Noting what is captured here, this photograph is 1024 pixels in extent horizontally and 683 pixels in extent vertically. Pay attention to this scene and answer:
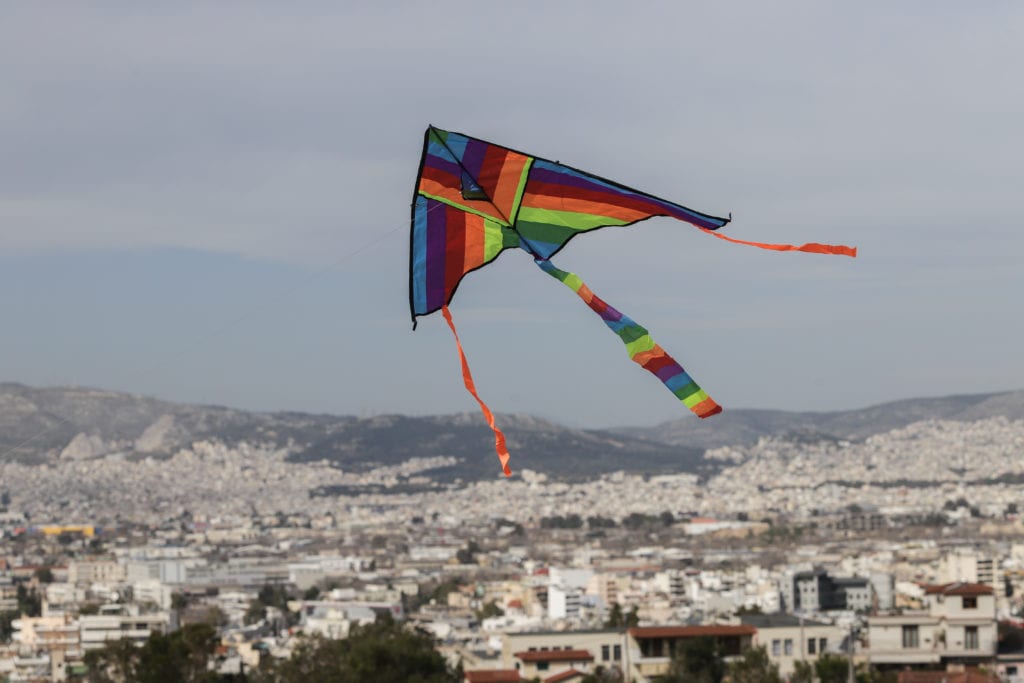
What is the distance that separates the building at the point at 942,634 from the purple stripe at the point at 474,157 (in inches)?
1264

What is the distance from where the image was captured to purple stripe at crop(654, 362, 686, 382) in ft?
27.0

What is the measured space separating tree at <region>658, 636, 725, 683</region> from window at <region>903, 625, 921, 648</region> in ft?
11.7

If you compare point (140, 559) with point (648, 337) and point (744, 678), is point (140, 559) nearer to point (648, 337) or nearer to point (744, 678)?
point (744, 678)

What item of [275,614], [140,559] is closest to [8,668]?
[275,614]

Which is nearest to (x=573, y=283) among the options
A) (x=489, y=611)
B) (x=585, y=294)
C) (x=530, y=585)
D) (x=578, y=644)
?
(x=585, y=294)

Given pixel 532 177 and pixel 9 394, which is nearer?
pixel 532 177

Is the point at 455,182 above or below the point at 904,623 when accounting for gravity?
above

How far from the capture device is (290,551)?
164375 mm

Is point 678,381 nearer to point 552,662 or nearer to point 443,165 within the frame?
point 443,165

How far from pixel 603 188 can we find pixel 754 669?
95.5 feet

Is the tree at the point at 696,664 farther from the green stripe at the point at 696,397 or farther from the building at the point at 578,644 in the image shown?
the green stripe at the point at 696,397

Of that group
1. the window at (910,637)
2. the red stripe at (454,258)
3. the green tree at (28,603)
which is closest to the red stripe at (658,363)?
the red stripe at (454,258)

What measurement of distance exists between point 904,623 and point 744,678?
17.1ft

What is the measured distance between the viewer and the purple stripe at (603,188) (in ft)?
28.1
